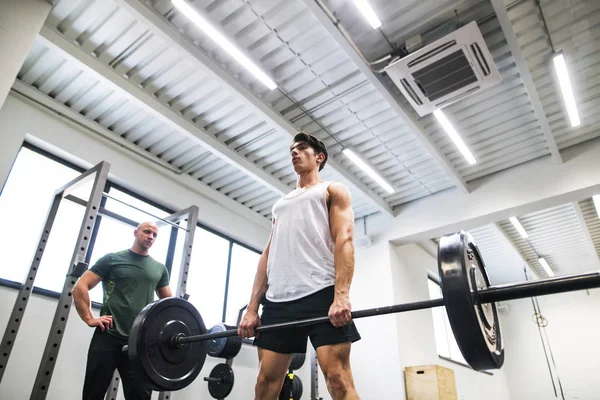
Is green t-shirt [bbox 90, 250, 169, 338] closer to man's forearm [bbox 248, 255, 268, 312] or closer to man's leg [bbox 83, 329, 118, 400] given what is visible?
man's leg [bbox 83, 329, 118, 400]

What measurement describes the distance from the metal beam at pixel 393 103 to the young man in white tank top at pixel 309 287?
153cm

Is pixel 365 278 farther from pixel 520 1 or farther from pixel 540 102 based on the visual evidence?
pixel 520 1

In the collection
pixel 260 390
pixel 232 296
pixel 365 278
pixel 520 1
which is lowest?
pixel 260 390

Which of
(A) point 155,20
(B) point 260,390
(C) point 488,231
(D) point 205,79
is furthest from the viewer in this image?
(C) point 488,231

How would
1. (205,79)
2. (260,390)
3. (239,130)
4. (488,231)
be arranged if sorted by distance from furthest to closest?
(488,231) → (239,130) → (205,79) → (260,390)

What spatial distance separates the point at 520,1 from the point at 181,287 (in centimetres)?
292

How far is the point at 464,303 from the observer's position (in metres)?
1.00

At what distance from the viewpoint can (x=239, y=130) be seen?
393 centimetres

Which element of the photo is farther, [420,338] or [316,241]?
[420,338]

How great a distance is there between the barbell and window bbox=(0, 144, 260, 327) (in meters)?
1.29

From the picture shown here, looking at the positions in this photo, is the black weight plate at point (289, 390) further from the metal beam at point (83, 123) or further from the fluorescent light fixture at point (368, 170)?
the metal beam at point (83, 123)

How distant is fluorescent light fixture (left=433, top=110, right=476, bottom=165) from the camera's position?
3593 mm

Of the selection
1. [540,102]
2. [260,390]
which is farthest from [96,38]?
[540,102]

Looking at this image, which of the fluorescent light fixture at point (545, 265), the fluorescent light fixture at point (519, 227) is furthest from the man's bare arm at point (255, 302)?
the fluorescent light fixture at point (545, 265)
